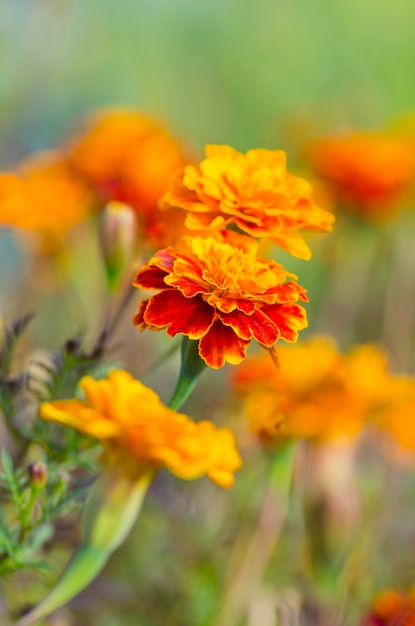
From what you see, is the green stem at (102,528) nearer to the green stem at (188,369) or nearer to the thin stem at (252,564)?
the green stem at (188,369)

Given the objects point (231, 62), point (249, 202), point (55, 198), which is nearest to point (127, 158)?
point (55, 198)

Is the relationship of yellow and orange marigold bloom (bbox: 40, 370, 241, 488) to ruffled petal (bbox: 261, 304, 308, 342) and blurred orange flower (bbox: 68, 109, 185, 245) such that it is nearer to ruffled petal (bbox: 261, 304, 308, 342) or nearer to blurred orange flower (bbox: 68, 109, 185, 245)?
ruffled petal (bbox: 261, 304, 308, 342)

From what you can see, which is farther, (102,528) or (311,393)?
(311,393)

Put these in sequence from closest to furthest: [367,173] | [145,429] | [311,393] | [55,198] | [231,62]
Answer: [145,429]
[311,393]
[55,198]
[367,173]
[231,62]

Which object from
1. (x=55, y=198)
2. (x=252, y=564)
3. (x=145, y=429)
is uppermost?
(x=145, y=429)

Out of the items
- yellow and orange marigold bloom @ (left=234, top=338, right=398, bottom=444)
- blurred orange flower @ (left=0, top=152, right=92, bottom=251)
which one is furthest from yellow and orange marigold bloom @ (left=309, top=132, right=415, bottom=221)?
yellow and orange marigold bloom @ (left=234, top=338, right=398, bottom=444)

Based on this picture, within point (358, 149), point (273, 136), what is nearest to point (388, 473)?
point (358, 149)

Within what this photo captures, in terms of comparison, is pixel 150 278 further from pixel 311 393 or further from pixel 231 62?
pixel 231 62

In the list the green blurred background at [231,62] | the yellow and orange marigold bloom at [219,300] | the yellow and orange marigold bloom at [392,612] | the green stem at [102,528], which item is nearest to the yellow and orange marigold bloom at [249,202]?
the yellow and orange marigold bloom at [219,300]
